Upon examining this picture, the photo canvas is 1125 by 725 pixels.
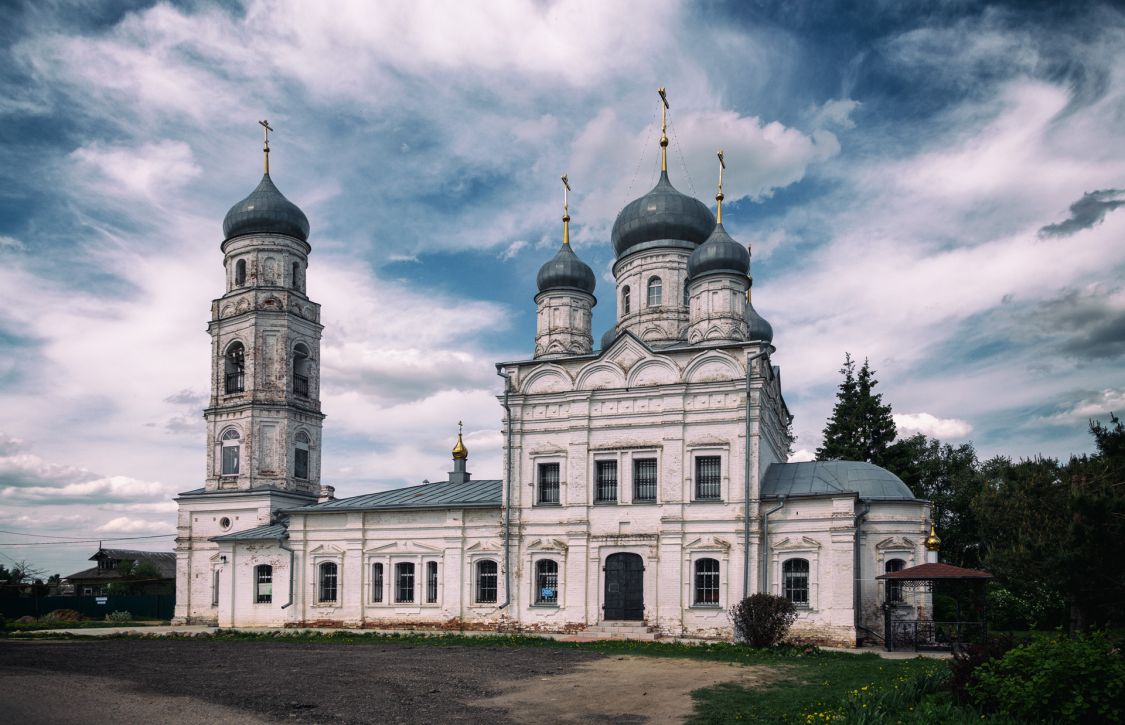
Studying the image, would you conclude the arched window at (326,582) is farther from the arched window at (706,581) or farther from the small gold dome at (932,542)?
the small gold dome at (932,542)

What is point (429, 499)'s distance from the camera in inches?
1115

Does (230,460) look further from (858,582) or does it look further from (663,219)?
(858,582)

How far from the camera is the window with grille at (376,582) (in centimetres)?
2777

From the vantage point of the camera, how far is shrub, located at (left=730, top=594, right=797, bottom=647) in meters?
20.5

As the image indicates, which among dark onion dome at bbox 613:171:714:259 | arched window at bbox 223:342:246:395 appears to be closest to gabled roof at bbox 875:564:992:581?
dark onion dome at bbox 613:171:714:259

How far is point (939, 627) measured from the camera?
21.9 meters

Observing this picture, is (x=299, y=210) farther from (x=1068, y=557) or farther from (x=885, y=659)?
(x=1068, y=557)

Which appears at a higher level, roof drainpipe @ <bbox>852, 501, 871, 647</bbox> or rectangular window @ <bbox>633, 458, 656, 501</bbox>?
rectangular window @ <bbox>633, 458, 656, 501</bbox>

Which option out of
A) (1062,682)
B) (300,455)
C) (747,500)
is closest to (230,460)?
(300,455)

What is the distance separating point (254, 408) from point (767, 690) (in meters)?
23.2

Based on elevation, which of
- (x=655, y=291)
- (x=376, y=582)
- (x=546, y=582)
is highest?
(x=655, y=291)

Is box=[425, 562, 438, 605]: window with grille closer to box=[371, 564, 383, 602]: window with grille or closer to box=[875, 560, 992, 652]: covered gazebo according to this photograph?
box=[371, 564, 383, 602]: window with grille

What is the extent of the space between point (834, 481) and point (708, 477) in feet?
11.0

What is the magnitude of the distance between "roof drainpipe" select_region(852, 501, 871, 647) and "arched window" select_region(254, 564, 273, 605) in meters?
17.9
